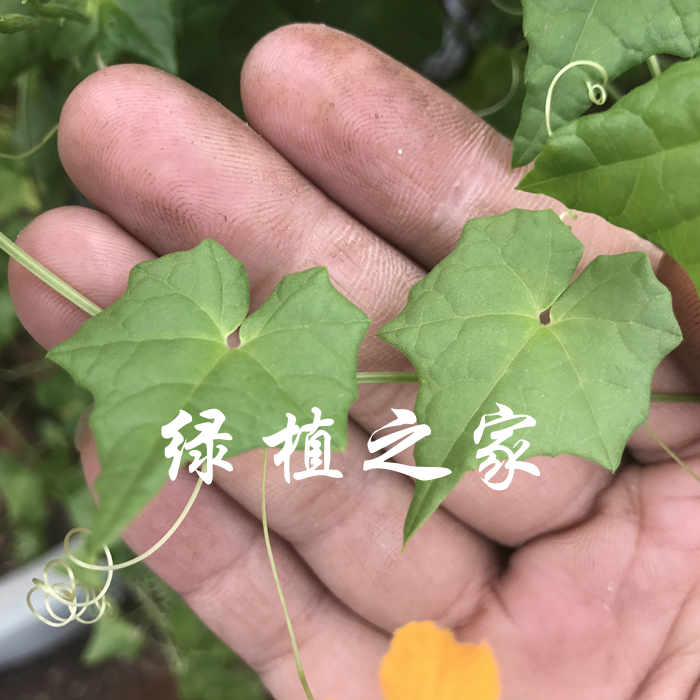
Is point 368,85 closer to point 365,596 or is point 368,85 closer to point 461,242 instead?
point 461,242

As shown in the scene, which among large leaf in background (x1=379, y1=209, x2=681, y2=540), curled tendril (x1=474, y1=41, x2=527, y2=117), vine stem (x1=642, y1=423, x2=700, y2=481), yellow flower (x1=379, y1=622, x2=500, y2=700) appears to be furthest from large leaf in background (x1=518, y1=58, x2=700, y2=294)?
yellow flower (x1=379, y1=622, x2=500, y2=700)

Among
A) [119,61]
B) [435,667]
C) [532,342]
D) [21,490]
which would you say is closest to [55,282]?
[119,61]

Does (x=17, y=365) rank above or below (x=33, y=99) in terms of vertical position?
below

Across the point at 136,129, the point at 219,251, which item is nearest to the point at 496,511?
the point at 219,251

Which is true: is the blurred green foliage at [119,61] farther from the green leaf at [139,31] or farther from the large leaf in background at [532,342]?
the large leaf in background at [532,342]

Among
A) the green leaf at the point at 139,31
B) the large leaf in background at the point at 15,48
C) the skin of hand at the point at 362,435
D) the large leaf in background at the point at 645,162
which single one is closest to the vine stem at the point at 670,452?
the skin of hand at the point at 362,435

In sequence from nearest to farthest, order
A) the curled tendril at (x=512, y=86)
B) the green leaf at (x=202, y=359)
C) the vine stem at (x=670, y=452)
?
the green leaf at (x=202, y=359) → the vine stem at (x=670, y=452) → the curled tendril at (x=512, y=86)

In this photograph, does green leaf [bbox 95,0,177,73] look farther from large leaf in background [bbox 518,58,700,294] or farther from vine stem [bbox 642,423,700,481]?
vine stem [bbox 642,423,700,481]
